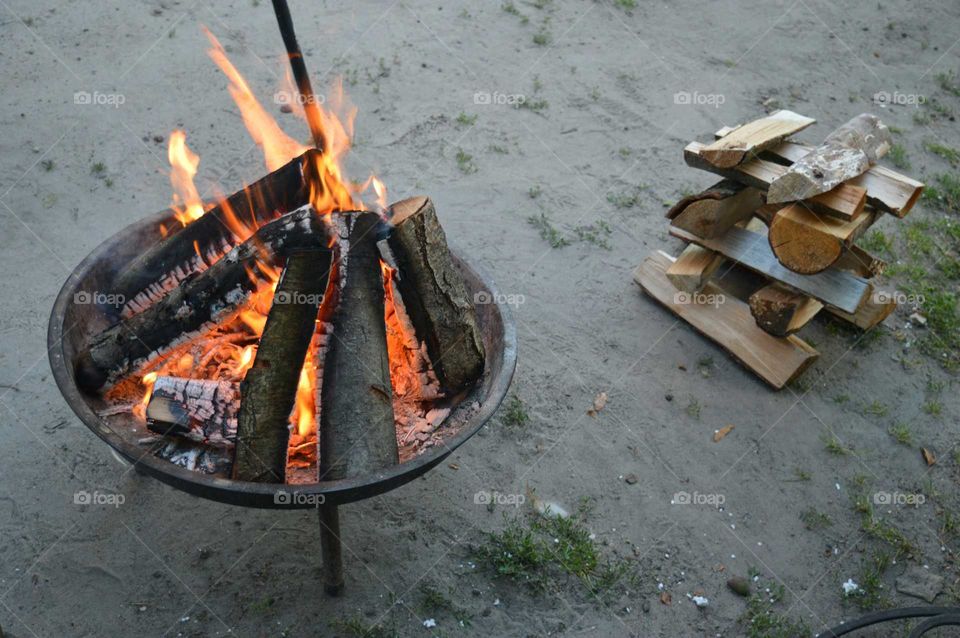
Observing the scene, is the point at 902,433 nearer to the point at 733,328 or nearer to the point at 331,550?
the point at 733,328

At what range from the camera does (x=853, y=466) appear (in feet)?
17.4

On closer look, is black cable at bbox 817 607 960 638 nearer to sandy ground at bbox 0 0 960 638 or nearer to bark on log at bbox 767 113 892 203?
sandy ground at bbox 0 0 960 638

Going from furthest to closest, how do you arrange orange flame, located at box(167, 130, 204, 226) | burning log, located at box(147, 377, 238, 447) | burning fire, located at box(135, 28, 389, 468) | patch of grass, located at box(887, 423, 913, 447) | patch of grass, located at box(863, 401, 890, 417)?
1. patch of grass, located at box(863, 401, 890, 417)
2. patch of grass, located at box(887, 423, 913, 447)
3. orange flame, located at box(167, 130, 204, 226)
4. burning fire, located at box(135, 28, 389, 468)
5. burning log, located at box(147, 377, 238, 447)

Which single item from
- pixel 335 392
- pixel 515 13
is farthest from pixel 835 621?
pixel 515 13

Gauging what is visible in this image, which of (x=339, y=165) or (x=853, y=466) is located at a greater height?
(x=339, y=165)

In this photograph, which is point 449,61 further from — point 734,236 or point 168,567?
point 168,567

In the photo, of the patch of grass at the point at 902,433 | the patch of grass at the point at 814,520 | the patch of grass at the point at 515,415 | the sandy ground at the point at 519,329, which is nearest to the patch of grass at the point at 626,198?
the sandy ground at the point at 519,329

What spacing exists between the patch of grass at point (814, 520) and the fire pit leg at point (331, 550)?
2691 mm

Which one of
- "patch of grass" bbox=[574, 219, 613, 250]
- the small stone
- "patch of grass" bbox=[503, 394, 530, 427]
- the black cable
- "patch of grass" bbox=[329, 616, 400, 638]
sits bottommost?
the small stone

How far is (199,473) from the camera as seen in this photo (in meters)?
3.28

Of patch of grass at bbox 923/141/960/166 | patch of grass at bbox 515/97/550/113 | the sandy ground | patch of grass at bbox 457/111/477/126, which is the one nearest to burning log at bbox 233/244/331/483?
the sandy ground

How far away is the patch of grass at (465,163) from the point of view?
23.1 feet

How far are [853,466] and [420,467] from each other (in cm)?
322

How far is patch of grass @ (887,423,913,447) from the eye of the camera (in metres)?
5.47
